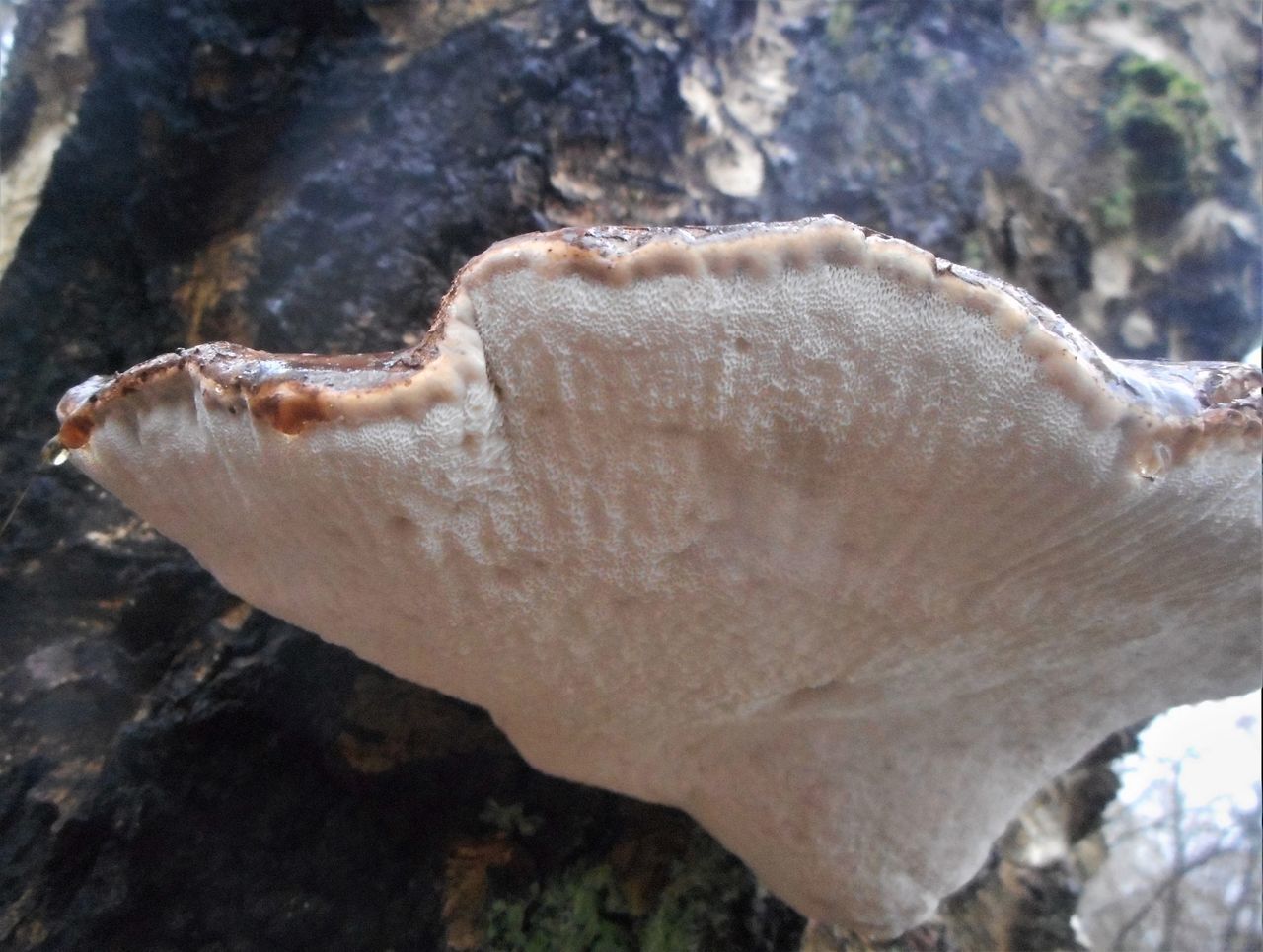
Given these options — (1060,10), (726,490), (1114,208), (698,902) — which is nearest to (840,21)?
(1060,10)

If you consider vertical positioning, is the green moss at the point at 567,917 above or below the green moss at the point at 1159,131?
below

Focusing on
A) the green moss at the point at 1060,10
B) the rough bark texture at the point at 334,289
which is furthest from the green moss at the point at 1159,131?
the rough bark texture at the point at 334,289

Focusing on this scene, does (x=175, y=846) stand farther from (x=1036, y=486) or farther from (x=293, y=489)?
(x=1036, y=486)

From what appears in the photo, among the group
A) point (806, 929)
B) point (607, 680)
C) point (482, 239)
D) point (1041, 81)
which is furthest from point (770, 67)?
point (806, 929)

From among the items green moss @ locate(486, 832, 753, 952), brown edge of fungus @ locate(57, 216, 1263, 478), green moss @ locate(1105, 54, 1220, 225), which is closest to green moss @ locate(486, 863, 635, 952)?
green moss @ locate(486, 832, 753, 952)

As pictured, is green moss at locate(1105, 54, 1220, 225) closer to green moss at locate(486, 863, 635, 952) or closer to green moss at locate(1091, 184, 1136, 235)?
green moss at locate(1091, 184, 1136, 235)

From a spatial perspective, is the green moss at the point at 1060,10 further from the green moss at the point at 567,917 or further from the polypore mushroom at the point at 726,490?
the green moss at the point at 567,917
